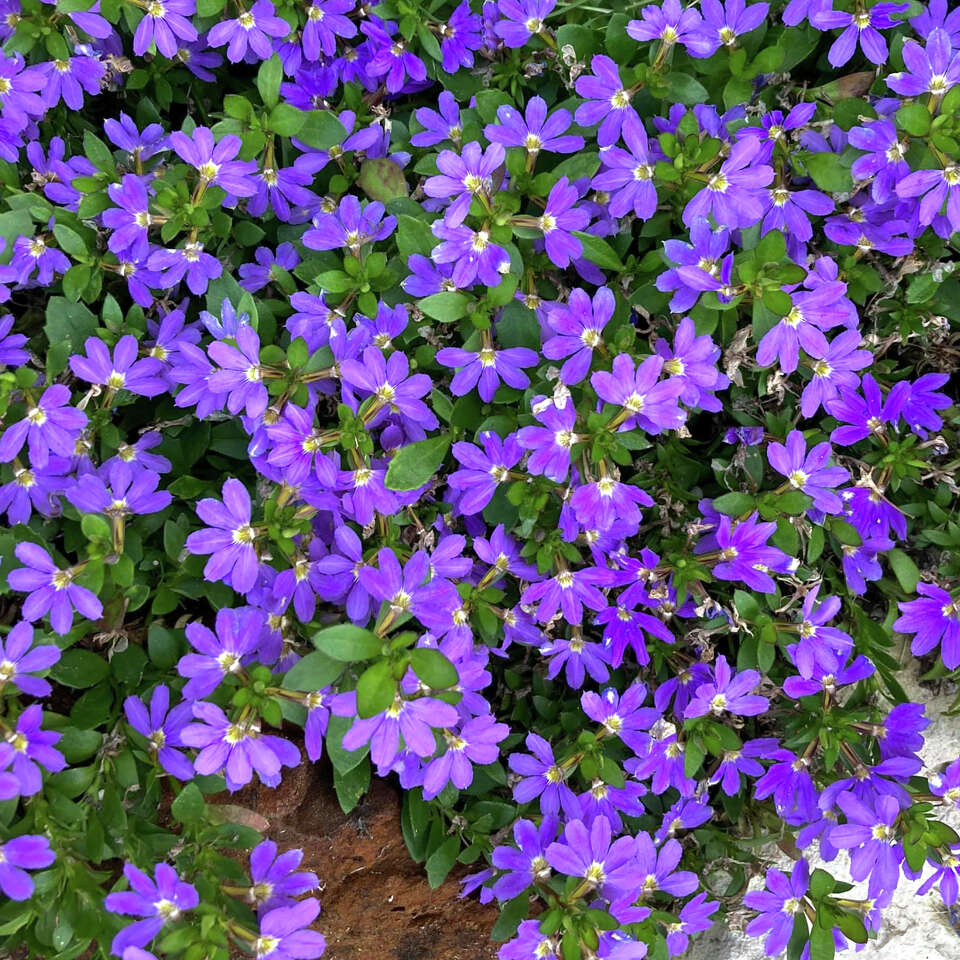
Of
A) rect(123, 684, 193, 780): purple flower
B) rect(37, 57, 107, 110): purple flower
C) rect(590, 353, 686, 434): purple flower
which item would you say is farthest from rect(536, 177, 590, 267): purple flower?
rect(123, 684, 193, 780): purple flower

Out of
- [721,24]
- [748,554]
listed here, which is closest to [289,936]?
[748,554]

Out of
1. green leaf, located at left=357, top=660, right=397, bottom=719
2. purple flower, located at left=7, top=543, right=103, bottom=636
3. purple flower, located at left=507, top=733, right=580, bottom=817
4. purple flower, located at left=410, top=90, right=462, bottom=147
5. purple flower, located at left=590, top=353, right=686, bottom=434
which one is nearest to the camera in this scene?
green leaf, located at left=357, top=660, right=397, bottom=719

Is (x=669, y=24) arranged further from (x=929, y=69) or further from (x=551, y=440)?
(x=551, y=440)

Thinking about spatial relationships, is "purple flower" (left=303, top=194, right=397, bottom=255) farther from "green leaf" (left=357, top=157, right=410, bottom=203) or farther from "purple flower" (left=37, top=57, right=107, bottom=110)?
"purple flower" (left=37, top=57, right=107, bottom=110)

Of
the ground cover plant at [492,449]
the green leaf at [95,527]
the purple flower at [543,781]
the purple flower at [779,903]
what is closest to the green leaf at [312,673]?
the ground cover plant at [492,449]

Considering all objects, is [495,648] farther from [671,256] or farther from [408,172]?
[408,172]

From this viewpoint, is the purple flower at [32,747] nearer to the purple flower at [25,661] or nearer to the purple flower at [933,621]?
the purple flower at [25,661]

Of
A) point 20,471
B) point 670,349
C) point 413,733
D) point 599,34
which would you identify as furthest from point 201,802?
point 599,34
